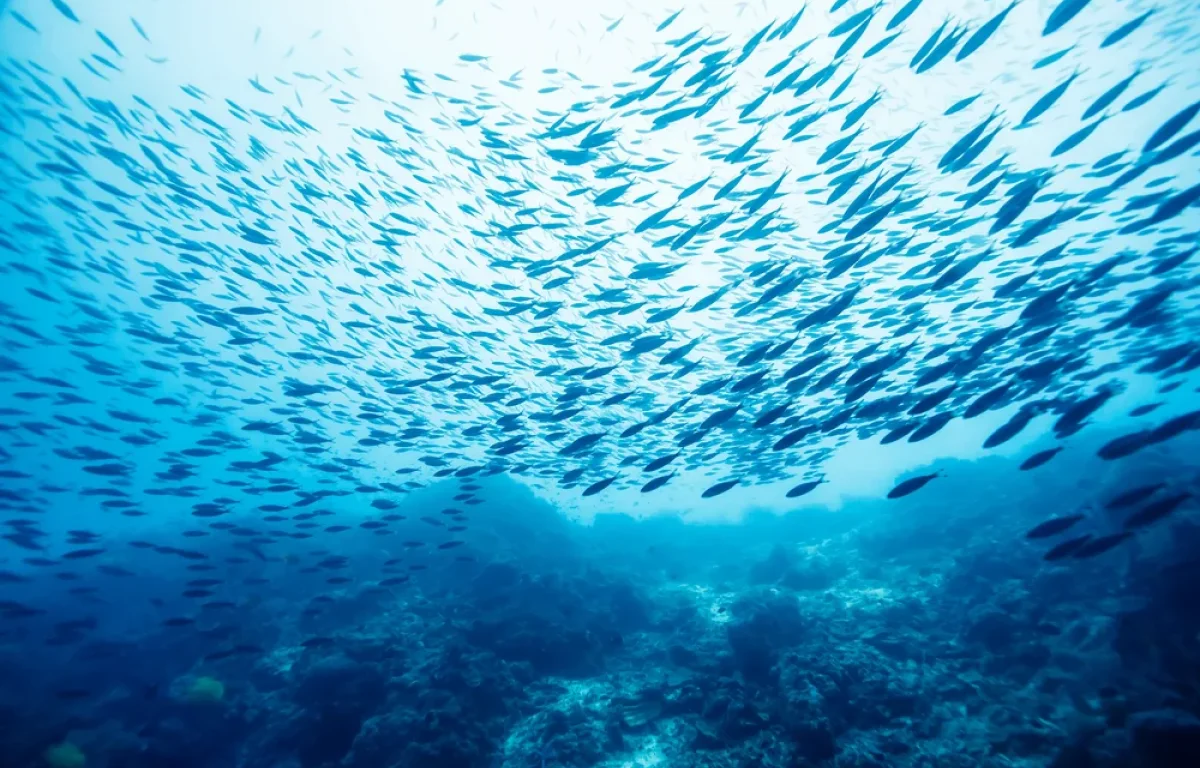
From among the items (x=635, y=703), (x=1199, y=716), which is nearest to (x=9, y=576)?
(x=635, y=703)

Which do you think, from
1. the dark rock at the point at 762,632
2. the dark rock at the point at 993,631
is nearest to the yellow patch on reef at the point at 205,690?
the dark rock at the point at 762,632

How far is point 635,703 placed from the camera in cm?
1126

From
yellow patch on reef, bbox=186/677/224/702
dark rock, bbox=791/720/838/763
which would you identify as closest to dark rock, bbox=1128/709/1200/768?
dark rock, bbox=791/720/838/763

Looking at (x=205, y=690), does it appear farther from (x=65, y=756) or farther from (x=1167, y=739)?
(x=1167, y=739)

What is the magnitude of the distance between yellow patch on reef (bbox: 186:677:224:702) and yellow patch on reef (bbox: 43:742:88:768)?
226cm

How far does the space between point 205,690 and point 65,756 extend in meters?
2.69

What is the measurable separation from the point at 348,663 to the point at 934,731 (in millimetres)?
11949

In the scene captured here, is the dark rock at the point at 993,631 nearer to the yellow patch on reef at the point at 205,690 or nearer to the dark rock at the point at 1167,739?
the dark rock at the point at 1167,739

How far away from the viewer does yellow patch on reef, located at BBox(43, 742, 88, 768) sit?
10.1 meters

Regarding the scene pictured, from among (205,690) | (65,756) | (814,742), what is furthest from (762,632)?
(65,756)

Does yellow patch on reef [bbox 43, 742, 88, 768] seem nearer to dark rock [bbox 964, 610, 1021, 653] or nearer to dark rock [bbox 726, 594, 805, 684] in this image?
dark rock [bbox 726, 594, 805, 684]

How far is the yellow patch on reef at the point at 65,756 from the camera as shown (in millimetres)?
10109

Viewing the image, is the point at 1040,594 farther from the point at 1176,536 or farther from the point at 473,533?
the point at 473,533

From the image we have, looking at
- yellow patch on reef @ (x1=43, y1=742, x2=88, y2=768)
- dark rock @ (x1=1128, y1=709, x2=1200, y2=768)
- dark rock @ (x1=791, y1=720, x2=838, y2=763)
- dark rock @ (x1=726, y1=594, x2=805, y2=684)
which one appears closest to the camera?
dark rock @ (x1=1128, y1=709, x2=1200, y2=768)
